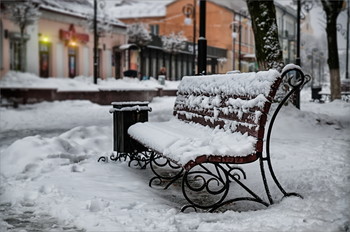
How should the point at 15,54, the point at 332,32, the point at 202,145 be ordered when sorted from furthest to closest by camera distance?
the point at 15,54, the point at 332,32, the point at 202,145

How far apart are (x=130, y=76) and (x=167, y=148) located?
27056 mm

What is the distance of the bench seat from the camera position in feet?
12.2

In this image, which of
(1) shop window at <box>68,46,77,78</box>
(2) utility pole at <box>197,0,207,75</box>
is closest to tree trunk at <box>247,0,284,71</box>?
(2) utility pole at <box>197,0,207,75</box>

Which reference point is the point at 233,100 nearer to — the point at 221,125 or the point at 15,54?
the point at 221,125

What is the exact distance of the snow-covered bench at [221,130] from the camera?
3809mm

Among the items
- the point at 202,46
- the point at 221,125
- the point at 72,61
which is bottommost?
the point at 221,125

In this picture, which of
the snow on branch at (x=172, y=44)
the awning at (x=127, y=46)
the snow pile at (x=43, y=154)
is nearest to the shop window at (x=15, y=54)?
the awning at (x=127, y=46)

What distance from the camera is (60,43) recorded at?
28609 mm

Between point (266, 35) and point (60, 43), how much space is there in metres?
20.4

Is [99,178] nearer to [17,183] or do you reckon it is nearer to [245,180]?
[17,183]

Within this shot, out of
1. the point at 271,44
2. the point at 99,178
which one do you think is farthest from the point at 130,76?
the point at 99,178

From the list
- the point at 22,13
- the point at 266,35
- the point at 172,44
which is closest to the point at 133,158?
the point at 266,35

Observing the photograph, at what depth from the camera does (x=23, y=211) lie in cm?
414

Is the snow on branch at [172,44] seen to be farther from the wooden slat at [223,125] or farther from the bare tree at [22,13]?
the wooden slat at [223,125]
